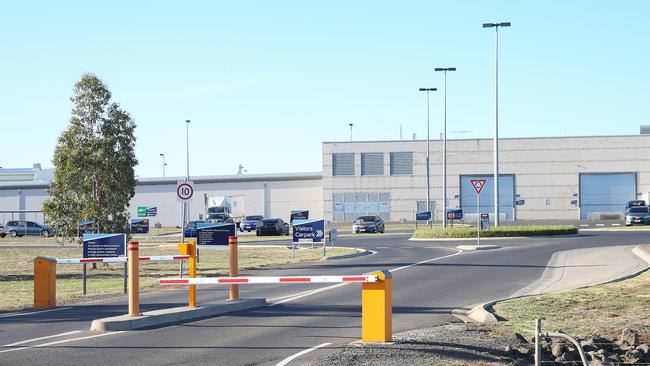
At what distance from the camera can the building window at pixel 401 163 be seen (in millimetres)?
92375

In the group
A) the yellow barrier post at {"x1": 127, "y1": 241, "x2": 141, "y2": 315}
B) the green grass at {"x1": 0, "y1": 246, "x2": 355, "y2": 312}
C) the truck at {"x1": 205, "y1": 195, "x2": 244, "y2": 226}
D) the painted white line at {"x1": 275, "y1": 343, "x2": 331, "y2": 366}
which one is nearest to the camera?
the painted white line at {"x1": 275, "y1": 343, "x2": 331, "y2": 366}

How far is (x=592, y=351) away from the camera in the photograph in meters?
12.6

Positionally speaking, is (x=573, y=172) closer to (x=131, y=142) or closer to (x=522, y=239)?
(x=522, y=239)

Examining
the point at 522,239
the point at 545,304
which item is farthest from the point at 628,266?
the point at 522,239

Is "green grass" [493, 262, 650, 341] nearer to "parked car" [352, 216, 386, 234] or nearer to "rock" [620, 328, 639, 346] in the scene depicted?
"rock" [620, 328, 639, 346]

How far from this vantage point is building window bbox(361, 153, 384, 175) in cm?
9331

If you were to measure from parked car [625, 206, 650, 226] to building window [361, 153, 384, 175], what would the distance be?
103 feet

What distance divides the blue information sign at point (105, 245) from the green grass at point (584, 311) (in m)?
11.1

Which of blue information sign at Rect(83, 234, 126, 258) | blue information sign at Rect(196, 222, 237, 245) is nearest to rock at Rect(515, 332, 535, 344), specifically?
blue information sign at Rect(83, 234, 126, 258)

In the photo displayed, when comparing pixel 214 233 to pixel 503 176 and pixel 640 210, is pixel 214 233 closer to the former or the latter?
pixel 640 210

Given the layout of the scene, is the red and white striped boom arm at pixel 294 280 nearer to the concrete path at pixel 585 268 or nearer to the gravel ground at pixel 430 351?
the gravel ground at pixel 430 351

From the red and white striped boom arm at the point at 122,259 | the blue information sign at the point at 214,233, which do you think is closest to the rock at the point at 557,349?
the red and white striped boom arm at the point at 122,259

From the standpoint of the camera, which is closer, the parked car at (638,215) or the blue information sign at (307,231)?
the blue information sign at (307,231)

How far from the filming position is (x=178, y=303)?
61.5 feet
